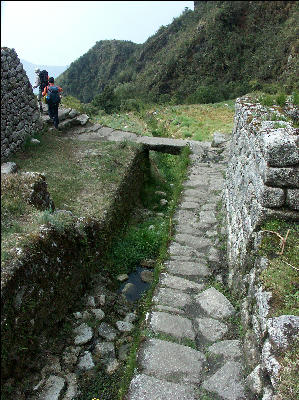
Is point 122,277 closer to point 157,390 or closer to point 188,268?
point 188,268

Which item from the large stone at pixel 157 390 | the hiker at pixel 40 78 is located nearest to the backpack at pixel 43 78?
the hiker at pixel 40 78

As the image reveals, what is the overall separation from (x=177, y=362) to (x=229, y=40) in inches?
1258

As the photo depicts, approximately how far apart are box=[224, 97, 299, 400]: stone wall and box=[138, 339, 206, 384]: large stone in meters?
0.50

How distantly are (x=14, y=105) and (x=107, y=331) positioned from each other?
5916mm

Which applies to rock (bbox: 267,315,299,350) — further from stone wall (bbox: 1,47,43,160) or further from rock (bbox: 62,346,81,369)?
stone wall (bbox: 1,47,43,160)

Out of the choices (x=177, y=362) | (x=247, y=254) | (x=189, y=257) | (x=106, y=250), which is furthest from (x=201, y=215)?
(x=177, y=362)

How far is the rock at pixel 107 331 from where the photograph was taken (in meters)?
4.62

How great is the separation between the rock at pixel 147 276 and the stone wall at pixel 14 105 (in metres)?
3.92

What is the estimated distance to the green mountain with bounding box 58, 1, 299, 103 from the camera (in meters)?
25.1

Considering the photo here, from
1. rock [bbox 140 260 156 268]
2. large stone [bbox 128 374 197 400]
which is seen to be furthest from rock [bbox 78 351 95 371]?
rock [bbox 140 260 156 268]

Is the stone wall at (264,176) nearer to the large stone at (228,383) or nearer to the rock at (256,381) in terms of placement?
the large stone at (228,383)

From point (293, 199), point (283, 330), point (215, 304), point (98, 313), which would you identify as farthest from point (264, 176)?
point (98, 313)

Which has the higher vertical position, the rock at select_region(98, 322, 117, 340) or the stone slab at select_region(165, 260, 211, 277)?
the stone slab at select_region(165, 260, 211, 277)

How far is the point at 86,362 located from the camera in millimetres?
4188
